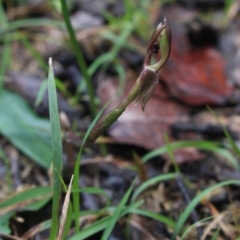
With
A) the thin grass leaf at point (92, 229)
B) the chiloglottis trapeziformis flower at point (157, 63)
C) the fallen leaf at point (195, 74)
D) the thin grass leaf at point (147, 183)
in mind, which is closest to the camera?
the chiloglottis trapeziformis flower at point (157, 63)

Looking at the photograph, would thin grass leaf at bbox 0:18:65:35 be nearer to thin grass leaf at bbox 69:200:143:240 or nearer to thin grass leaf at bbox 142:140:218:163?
thin grass leaf at bbox 142:140:218:163

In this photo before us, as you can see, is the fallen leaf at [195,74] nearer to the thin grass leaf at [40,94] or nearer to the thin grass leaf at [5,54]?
the thin grass leaf at [40,94]

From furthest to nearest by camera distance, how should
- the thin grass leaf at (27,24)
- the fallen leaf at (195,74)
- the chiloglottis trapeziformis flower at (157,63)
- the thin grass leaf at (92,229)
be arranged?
1. the thin grass leaf at (27,24)
2. the fallen leaf at (195,74)
3. the thin grass leaf at (92,229)
4. the chiloglottis trapeziformis flower at (157,63)

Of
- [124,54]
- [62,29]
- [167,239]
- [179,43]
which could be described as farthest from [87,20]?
[167,239]

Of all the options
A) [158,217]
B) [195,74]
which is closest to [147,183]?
[158,217]

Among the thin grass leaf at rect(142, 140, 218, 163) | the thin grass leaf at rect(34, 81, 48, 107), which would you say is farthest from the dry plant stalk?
the thin grass leaf at rect(34, 81, 48, 107)

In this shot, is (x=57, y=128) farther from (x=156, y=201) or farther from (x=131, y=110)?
(x=131, y=110)

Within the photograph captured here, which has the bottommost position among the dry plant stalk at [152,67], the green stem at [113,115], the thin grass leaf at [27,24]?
the thin grass leaf at [27,24]

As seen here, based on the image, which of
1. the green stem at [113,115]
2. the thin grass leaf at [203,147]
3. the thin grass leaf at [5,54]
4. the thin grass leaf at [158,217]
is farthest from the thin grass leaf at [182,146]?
the thin grass leaf at [5,54]
